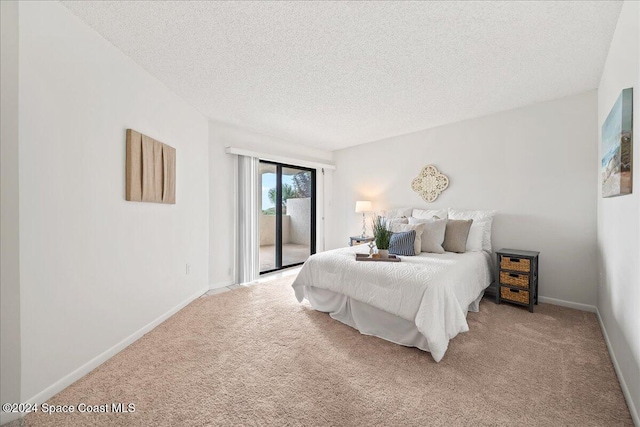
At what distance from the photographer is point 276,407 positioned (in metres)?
1.51

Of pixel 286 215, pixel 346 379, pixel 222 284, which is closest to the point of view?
pixel 346 379

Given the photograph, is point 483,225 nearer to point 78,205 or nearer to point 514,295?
point 514,295

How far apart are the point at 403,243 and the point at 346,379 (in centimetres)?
164

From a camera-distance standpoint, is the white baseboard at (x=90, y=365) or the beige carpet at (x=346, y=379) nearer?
the beige carpet at (x=346, y=379)

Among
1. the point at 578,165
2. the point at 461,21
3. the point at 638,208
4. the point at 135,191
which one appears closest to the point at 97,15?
the point at 135,191

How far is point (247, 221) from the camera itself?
13.2ft

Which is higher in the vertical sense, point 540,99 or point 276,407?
A: point 540,99

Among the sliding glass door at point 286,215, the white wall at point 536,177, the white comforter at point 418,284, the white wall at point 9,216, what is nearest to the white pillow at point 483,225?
the white wall at point 536,177

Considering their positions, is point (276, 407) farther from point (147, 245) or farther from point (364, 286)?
point (147, 245)

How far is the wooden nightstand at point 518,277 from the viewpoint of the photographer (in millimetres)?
2848

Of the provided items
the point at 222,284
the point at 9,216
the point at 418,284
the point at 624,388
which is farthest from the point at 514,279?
the point at 9,216

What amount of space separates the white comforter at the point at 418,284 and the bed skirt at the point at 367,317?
0.40ft

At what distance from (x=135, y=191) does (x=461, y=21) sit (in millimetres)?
2807

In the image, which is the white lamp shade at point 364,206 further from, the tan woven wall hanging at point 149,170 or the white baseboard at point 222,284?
the tan woven wall hanging at point 149,170
